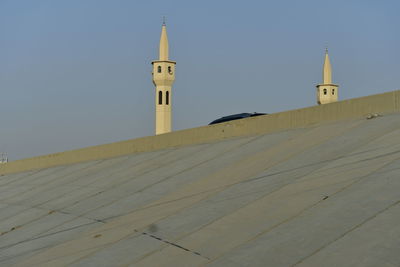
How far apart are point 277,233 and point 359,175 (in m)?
2.78

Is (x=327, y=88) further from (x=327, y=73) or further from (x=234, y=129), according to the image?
(x=234, y=129)

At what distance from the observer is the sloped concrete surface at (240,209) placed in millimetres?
9680

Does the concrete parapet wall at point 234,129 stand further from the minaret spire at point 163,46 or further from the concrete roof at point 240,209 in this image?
the minaret spire at point 163,46

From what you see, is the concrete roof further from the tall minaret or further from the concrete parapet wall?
the tall minaret

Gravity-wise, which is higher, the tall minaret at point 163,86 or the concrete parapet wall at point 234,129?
the tall minaret at point 163,86

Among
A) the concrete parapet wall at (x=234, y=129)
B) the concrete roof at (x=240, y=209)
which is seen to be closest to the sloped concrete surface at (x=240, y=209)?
the concrete roof at (x=240, y=209)

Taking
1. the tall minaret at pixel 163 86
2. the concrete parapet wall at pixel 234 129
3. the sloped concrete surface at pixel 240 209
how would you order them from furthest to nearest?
the tall minaret at pixel 163 86 < the concrete parapet wall at pixel 234 129 < the sloped concrete surface at pixel 240 209

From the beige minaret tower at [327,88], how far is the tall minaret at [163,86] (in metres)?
24.5

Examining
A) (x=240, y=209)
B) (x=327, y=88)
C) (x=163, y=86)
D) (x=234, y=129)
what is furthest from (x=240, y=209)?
(x=327, y=88)

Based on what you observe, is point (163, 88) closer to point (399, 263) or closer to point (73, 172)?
point (73, 172)

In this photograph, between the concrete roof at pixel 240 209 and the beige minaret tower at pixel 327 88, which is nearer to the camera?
the concrete roof at pixel 240 209

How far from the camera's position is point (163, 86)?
6469 cm

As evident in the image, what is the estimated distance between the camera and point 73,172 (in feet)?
95.6

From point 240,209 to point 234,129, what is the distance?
11.7 metres
